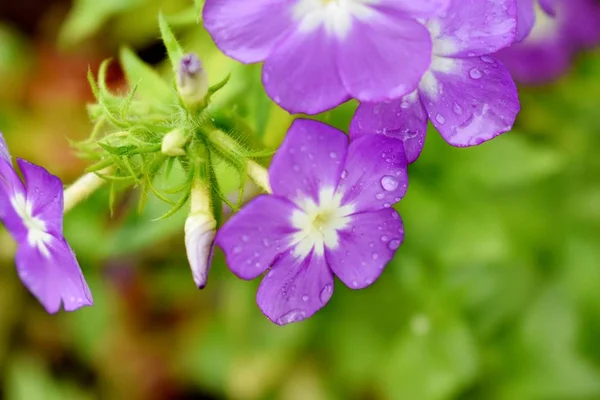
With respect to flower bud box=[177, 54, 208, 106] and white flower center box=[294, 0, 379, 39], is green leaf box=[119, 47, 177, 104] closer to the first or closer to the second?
flower bud box=[177, 54, 208, 106]

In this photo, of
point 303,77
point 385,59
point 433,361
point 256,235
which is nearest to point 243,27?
point 303,77

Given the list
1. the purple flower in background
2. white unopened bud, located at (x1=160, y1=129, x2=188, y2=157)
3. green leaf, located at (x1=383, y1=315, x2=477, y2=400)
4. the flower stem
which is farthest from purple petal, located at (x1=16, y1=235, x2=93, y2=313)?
the purple flower in background

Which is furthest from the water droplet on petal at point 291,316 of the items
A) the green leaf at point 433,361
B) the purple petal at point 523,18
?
the green leaf at point 433,361

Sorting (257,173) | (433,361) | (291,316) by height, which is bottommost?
(433,361)

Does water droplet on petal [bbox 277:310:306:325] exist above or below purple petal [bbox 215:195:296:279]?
below

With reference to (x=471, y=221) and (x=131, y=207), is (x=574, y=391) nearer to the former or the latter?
(x=471, y=221)

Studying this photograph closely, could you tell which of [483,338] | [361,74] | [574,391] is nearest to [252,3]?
[361,74]

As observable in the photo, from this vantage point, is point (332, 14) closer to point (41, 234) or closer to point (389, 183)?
point (389, 183)
